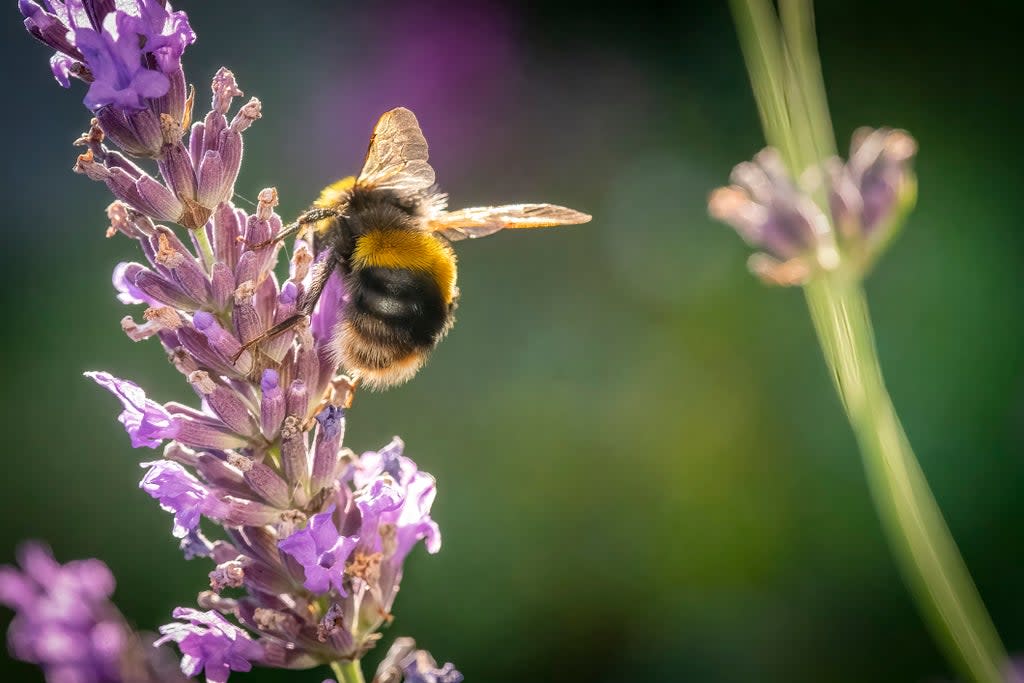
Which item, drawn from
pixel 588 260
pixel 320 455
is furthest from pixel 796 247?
pixel 588 260

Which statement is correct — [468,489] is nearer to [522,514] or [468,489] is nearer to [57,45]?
[522,514]

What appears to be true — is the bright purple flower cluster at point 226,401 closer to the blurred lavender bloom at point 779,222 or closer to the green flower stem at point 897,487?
the green flower stem at point 897,487

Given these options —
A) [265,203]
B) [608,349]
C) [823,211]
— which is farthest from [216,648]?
[608,349]

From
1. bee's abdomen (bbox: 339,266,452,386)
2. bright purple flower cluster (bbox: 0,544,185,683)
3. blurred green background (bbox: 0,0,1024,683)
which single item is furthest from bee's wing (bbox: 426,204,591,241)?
blurred green background (bbox: 0,0,1024,683)

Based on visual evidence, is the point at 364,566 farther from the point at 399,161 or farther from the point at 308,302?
the point at 399,161

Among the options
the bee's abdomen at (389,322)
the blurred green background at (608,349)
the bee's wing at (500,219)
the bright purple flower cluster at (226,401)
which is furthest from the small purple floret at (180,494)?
the blurred green background at (608,349)
